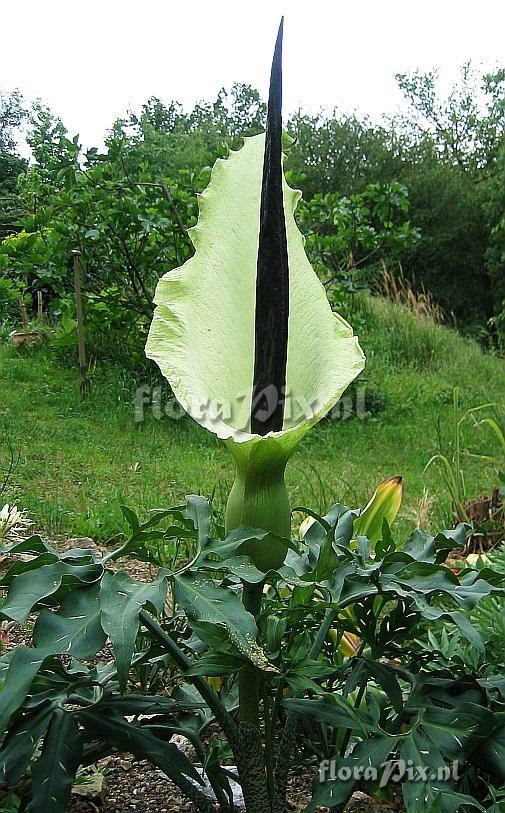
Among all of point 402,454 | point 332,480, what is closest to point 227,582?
point 332,480

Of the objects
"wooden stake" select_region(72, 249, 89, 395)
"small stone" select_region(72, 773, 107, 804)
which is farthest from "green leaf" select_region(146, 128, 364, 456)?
"wooden stake" select_region(72, 249, 89, 395)

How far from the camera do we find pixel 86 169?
4.21 meters

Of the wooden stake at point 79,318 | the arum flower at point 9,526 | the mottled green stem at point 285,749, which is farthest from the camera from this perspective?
the wooden stake at point 79,318

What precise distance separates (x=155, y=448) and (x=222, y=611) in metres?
3.01

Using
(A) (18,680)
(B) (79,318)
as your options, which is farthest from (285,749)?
(B) (79,318)

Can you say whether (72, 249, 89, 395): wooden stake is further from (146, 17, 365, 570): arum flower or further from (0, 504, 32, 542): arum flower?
(146, 17, 365, 570): arum flower

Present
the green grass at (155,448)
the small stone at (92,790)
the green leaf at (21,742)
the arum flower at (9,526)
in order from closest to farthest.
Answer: the green leaf at (21,742), the small stone at (92,790), the arum flower at (9,526), the green grass at (155,448)

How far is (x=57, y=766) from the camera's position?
29.4 inches

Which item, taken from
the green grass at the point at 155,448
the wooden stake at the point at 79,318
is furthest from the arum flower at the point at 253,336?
the wooden stake at the point at 79,318

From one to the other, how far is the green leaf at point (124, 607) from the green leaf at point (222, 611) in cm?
2

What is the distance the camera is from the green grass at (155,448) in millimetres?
2801

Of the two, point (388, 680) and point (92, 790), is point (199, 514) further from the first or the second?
point (92, 790)

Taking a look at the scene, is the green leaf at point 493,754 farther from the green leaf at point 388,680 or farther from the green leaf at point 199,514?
the green leaf at point 199,514

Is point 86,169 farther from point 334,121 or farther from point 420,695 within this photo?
point 334,121
